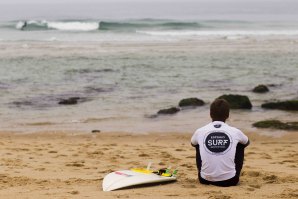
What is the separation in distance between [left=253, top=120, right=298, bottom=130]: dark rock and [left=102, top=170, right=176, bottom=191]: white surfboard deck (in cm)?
652

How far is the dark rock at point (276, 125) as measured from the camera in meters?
12.6

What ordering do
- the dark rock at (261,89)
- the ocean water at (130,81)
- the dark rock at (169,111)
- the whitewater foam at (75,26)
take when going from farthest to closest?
1. the whitewater foam at (75,26)
2. the dark rock at (261,89)
3. the dark rock at (169,111)
4. the ocean water at (130,81)

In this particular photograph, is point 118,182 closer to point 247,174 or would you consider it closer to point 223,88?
point 247,174

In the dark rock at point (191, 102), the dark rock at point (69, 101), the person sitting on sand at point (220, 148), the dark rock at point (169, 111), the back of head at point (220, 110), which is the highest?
the back of head at point (220, 110)

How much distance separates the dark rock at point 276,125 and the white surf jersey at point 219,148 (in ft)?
21.8

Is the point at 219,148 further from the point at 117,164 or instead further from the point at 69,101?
the point at 69,101

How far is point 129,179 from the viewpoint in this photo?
6.42 meters

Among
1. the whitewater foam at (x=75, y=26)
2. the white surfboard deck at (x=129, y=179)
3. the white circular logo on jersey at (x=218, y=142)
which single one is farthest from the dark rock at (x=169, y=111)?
the whitewater foam at (x=75, y=26)

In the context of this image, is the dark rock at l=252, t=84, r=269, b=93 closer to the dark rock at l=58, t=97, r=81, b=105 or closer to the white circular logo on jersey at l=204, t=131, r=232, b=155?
the dark rock at l=58, t=97, r=81, b=105

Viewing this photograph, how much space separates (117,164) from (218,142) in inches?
117

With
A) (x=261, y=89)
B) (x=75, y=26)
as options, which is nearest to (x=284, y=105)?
(x=261, y=89)

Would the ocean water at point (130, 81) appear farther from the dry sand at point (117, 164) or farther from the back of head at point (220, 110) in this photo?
the back of head at point (220, 110)

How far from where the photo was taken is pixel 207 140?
6.22m

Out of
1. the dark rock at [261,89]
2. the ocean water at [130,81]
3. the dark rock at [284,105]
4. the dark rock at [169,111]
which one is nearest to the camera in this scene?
the ocean water at [130,81]
